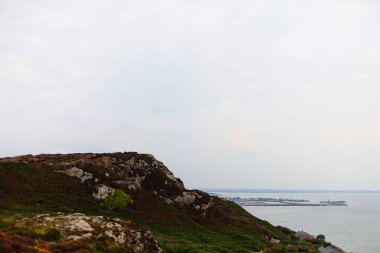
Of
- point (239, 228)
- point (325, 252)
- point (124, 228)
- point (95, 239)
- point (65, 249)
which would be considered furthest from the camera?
point (325, 252)

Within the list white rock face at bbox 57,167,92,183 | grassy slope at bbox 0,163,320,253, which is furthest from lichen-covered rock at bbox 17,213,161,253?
white rock face at bbox 57,167,92,183

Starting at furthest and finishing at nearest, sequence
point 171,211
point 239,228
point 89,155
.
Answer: point 89,155, point 239,228, point 171,211

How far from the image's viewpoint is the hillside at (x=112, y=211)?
34.8 meters

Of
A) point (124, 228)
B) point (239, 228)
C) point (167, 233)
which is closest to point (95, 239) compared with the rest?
point (124, 228)

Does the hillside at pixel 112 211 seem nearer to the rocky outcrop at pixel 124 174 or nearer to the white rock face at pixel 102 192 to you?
the white rock face at pixel 102 192

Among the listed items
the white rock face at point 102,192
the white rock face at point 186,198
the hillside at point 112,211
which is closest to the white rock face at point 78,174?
the hillside at point 112,211

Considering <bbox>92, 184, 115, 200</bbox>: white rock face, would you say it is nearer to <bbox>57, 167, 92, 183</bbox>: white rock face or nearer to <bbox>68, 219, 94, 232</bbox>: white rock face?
<bbox>57, 167, 92, 183</bbox>: white rock face

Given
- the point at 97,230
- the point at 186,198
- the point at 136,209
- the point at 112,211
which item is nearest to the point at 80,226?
the point at 97,230

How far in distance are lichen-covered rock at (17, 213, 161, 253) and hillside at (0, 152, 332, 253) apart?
0.27 ft

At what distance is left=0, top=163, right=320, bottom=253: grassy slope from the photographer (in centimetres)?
4841

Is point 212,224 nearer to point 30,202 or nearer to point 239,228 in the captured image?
point 239,228

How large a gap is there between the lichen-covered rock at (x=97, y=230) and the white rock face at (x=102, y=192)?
17815 millimetres

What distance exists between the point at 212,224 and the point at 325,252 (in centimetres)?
3371

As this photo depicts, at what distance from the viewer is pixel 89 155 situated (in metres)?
74.4
